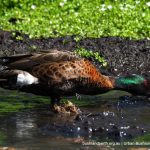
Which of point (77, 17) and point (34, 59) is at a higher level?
point (77, 17)

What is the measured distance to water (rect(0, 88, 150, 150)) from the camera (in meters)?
7.76

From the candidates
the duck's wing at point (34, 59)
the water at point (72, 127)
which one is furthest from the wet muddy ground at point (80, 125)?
the duck's wing at point (34, 59)

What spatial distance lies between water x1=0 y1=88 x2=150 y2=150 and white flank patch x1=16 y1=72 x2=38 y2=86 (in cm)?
35

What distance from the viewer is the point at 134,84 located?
10.0m

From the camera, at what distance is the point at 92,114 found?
905 cm

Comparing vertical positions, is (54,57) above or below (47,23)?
below

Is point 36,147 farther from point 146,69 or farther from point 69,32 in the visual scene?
point 69,32

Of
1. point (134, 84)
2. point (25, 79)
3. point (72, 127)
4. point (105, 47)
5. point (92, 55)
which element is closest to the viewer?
point (72, 127)

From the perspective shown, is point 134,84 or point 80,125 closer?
point 80,125

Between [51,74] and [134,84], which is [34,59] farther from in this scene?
[134,84]

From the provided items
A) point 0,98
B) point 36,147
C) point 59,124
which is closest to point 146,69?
point 0,98

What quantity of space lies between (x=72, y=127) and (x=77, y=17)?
21.6 feet

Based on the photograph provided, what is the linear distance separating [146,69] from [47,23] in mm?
2530

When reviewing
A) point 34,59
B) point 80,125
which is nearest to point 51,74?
point 34,59
